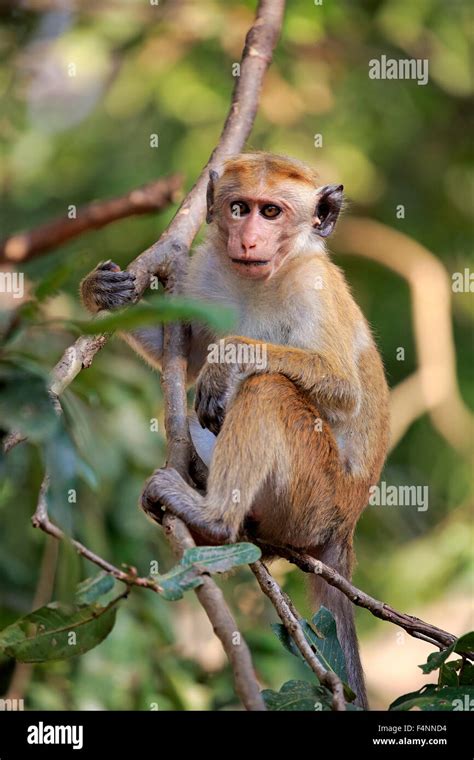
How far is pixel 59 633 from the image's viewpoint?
12.8 ft

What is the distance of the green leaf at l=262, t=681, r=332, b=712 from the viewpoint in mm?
3930

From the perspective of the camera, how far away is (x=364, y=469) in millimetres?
5945

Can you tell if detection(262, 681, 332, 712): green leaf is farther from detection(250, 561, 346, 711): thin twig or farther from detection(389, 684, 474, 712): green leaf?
detection(389, 684, 474, 712): green leaf

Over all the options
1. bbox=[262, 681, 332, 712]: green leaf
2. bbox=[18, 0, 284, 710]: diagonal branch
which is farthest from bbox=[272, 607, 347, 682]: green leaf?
bbox=[18, 0, 284, 710]: diagonal branch

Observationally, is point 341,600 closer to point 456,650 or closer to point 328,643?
point 328,643

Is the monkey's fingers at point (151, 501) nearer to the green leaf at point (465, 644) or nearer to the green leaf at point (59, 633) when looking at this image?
the green leaf at point (59, 633)

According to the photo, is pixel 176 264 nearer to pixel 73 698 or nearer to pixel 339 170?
pixel 73 698

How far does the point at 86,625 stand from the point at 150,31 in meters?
8.98

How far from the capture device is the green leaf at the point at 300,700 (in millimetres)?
3930

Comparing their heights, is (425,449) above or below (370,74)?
below

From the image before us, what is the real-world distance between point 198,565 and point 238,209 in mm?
2709

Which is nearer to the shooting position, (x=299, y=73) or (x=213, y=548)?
(x=213, y=548)
